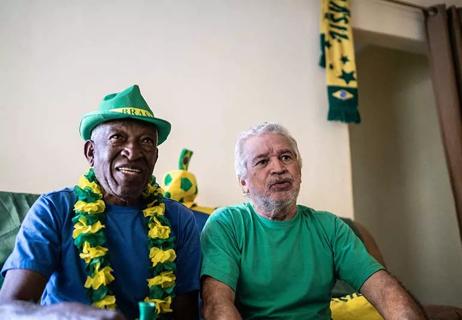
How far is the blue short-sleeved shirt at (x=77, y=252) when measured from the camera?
107 cm

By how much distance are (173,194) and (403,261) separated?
2509 millimetres

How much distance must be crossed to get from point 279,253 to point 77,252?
0.61 metres

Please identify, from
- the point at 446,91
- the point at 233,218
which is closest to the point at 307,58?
the point at 446,91

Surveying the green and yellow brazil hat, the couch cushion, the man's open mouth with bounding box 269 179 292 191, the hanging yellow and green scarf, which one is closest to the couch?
the couch cushion

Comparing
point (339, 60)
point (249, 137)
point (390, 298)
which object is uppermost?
point (339, 60)

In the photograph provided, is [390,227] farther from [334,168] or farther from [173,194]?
[173,194]

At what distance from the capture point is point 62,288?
1148mm

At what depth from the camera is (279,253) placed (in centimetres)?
139

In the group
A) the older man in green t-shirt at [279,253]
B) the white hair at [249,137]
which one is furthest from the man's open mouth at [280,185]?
the white hair at [249,137]

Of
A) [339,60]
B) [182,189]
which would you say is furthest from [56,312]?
[339,60]

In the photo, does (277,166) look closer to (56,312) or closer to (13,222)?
(56,312)

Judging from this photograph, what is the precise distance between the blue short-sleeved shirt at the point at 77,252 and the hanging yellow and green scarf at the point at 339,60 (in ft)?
5.54

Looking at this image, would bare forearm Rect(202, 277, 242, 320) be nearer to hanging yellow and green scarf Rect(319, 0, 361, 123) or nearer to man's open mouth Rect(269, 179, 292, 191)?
man's open mouth Rect(269, 179, 292, 191)

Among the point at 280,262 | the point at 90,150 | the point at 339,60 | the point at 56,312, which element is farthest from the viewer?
the point at 339,60
